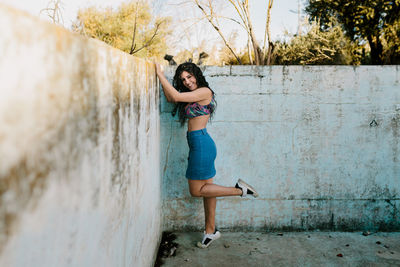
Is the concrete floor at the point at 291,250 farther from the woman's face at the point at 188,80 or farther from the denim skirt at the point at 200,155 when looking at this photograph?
the woman's face at the point at 188,80

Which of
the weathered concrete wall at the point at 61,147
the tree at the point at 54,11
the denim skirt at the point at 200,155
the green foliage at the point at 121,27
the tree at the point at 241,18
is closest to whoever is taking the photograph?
the weathered concrete wall at the point at 61,147

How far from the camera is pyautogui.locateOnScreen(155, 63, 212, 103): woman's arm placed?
2.77 metres

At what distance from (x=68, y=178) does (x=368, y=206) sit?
3444 mm

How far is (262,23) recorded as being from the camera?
18.1 feet

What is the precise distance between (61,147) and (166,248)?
243 cm

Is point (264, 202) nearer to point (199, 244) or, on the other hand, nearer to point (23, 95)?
point (199, 244)

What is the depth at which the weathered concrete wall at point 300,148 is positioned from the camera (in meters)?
3.35

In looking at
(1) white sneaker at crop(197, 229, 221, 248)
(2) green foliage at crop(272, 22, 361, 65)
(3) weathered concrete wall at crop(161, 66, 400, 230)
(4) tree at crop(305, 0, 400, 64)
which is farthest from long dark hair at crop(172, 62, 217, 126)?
(4) tree at crop(305, 0, 400, 64)

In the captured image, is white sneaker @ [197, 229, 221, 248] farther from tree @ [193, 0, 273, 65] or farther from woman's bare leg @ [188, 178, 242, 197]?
tree @ [193, 0, 273, 65]

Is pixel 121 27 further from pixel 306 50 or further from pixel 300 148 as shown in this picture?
pixel 300 148

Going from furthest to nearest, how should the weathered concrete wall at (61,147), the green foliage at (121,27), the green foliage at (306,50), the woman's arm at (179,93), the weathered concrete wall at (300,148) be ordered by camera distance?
1. the green foliage at (121,27)
2. the green foliage at (306,50)
3. the weathered concrete wall at (300,148)
4. the woman's arm at (179,93)
5. the weathered concrete wall at (61,147)

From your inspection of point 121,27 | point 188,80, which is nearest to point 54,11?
point 188,80

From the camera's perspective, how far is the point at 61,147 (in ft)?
3.02

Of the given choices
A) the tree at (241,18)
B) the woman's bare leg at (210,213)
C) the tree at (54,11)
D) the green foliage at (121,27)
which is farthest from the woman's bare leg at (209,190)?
the green foliage at (121,27)
